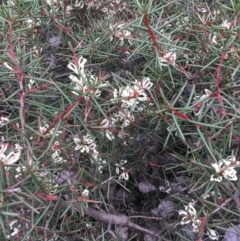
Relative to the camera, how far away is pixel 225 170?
125 centimetres

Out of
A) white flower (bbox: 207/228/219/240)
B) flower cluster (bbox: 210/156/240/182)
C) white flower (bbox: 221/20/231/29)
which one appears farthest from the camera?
white flower (bbox: 221/20/231/29)

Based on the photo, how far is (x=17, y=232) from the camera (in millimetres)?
1262

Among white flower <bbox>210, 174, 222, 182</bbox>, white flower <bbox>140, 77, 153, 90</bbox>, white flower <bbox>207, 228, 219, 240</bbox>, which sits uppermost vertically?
white flower <bbox>140, 77, 153, 90</bbox>

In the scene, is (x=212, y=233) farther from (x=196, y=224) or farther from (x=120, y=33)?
(x=120, y=33)

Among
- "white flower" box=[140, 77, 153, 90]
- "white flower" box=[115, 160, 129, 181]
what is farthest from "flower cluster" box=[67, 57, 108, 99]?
"white flower" box=[115, 160, 129, 181]

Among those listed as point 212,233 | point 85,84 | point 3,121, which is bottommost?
point 212,233

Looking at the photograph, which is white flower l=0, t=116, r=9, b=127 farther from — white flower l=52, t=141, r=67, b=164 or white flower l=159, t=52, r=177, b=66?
white flower l=159, t=52, r=177, b=66

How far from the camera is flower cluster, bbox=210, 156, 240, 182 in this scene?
4.09 feet

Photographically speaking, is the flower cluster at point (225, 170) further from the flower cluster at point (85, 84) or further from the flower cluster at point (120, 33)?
the flower cluster at point (120, 33)

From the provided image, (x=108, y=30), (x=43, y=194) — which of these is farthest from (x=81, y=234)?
(x=108, y=30)

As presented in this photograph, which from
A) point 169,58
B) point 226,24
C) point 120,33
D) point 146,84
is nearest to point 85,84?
point 146,84

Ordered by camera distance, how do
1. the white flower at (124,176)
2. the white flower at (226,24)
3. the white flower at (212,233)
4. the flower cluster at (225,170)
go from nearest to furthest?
the flower cluster at (225,170) → the white flower at (212,233) → the white flower at (226,24) → the white flower at (124,176)

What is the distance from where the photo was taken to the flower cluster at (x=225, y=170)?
125cm

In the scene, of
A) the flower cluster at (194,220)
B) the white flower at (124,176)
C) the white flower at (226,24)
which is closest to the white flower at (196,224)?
the flower cluster at (194,220)
